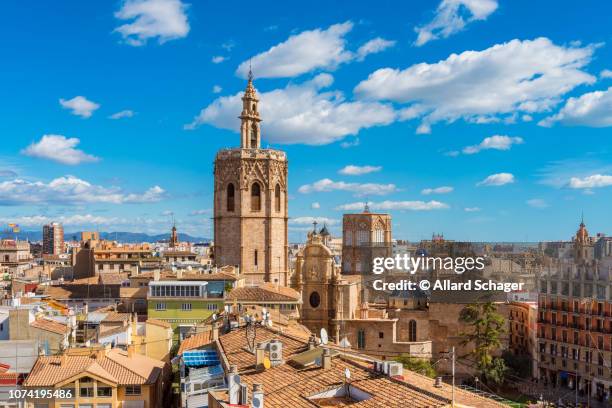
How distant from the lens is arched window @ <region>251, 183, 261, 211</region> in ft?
207

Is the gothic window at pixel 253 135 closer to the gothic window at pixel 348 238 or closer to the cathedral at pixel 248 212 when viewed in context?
the cathedral at pixel 248 212

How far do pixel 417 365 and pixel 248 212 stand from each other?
23.3 meters

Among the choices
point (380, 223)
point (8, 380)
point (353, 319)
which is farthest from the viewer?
point (380, 223)

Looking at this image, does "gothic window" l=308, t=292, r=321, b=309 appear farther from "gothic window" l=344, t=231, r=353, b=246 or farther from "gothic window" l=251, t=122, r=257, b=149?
"gothic window" l=344, t=231, r=353, b=246

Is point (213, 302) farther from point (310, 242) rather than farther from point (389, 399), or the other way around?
point (389, 399)

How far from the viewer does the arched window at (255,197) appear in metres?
63.2

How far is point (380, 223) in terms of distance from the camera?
286 feet

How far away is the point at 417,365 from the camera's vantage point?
45531mm

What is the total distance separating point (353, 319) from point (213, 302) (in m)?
12.0

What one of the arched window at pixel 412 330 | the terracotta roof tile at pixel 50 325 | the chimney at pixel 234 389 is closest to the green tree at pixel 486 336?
the arched window at pixel 412 330

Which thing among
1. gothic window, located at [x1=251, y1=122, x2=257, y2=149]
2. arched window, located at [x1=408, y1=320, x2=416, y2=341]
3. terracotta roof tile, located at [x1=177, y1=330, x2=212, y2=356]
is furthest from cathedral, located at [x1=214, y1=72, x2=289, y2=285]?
terracotta roof tile, located at [x1=177, y1=330, x2=212, y2=356]

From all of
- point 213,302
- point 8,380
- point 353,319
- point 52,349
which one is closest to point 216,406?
point 8,380

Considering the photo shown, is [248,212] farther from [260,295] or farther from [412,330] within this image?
[412,330]

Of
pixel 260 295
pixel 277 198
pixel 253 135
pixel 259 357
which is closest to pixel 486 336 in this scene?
pixel 260 295
